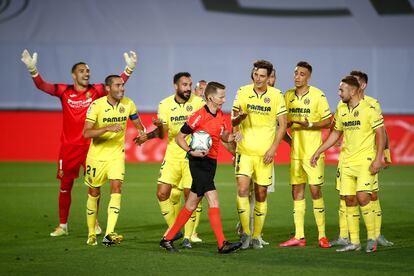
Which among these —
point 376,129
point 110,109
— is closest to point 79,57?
point 110,109

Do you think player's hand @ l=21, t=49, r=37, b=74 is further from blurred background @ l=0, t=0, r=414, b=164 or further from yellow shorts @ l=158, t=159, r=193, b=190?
blurred background @ l=0, t=0, r=414, b=164

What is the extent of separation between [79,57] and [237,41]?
14.3 feet

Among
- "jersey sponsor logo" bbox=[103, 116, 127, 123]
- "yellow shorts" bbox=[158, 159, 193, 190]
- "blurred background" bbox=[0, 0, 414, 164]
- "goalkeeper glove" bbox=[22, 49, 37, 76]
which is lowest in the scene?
"yellow shorts" bbox=[158, 159, 193, 190]

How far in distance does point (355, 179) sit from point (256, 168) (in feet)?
3.75

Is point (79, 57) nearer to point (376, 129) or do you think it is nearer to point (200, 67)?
point (200, 67)

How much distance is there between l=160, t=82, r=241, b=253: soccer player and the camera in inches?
384

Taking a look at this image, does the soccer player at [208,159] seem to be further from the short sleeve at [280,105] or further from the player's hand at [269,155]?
the short sleeve at [280,105]

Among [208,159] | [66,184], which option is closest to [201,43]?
[66,184]

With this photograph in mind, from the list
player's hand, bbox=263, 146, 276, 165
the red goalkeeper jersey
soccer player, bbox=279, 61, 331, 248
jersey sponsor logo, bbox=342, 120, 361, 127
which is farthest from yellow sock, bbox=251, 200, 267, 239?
the red goalkeeper jersey

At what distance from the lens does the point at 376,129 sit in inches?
391

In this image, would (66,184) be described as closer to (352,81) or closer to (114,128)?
(114,128)

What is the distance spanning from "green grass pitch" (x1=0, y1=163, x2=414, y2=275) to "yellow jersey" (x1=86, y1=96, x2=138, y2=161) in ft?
3.55

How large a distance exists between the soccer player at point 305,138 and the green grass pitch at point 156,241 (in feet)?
1.40

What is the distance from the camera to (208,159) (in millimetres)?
9828
